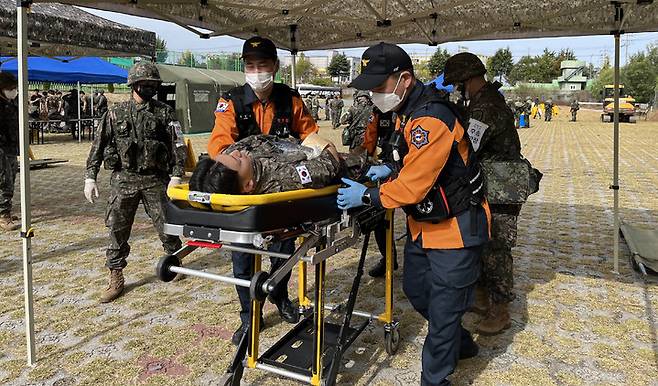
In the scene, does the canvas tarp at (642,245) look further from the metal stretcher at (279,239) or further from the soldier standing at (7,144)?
the soldier standing at (7,144)

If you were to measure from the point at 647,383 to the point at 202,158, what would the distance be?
9.87 feet

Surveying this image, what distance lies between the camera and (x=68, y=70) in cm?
1623

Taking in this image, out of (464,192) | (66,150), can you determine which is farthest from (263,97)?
(66,150)

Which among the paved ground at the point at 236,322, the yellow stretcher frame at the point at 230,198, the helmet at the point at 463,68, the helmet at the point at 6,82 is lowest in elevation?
the paved ground at the point at 236,322

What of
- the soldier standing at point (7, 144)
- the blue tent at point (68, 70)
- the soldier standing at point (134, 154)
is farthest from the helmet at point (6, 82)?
the blue tent at point (68, 70)

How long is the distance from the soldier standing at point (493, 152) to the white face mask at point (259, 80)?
1.31 metres

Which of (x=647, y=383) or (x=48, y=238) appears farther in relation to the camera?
(x=48, y=238)

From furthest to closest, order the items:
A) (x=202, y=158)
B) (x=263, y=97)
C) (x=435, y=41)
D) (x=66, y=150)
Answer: (x=66, y=150) < (x=435, y=41) < (x=263, y=97) < (x=202, y=158)

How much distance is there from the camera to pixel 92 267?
213 inches

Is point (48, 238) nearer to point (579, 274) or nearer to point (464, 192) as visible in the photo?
point (464, 192)

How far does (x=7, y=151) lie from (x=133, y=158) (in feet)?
12.4

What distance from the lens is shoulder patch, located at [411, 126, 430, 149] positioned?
97.3 inches

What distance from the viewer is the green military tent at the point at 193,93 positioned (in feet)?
66.0

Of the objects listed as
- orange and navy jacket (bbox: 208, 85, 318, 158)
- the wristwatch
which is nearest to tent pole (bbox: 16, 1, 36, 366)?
orange and navy jacket (bbox: 208, 85, 318, 158)
